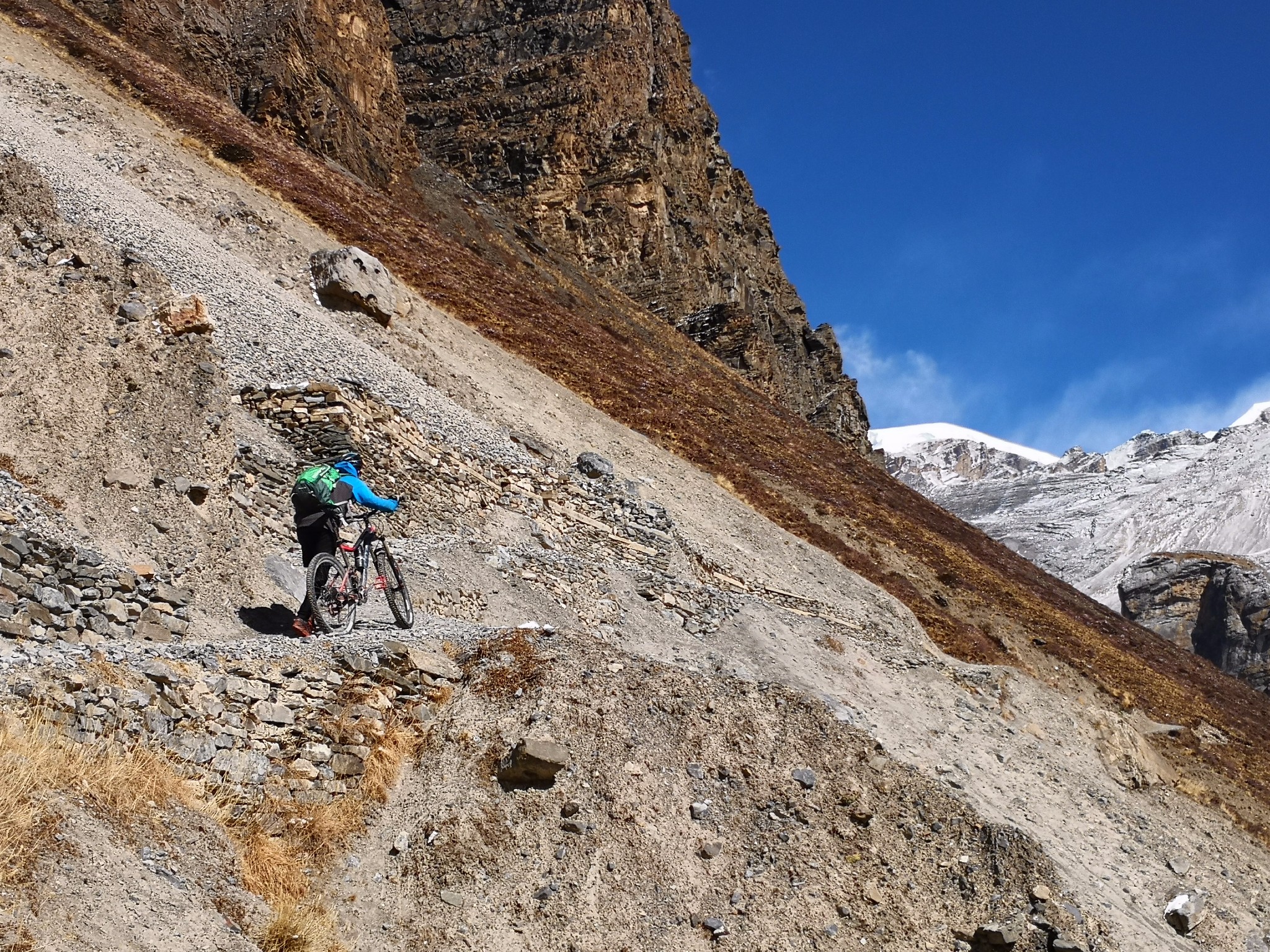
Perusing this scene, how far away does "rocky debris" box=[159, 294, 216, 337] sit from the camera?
1478 cm

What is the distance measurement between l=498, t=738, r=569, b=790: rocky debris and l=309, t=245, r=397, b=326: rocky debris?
13816 millimetres

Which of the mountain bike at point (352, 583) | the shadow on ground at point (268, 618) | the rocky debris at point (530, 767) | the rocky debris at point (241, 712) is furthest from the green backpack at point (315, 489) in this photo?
the rocky debris at point (530, 767)

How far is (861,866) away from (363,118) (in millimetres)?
40347

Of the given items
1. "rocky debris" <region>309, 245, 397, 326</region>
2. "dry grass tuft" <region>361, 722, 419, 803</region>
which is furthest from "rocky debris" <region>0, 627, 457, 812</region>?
"rocky debris" <region>309, 245, 397, 326</region>

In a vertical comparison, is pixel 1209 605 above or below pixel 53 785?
above

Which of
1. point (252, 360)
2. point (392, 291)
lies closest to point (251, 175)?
point (392, 291)

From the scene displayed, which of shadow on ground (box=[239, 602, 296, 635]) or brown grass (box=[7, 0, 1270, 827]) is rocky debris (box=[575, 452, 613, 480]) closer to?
brown grass (box=[7, 0, 1270, 827])

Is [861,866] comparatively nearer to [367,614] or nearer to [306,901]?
[306,901]

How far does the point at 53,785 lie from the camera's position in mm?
6633

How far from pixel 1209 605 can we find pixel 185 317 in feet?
300

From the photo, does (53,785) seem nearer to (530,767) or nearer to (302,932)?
(302,932)

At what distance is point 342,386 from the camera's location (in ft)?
51.8

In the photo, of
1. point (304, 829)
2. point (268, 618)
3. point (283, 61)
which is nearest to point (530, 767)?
point (304, 829)

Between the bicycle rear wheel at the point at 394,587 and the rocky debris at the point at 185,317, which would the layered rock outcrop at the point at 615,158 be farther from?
the bicycle rear wheel at the point at 394,587
